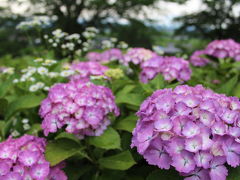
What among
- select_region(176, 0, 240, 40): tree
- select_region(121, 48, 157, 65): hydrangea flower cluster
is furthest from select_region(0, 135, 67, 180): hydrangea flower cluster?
select_region(176, 0, 240, 40): tree

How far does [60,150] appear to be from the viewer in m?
1.85

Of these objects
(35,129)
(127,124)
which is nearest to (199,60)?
(127,124)

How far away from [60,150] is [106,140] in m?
0.24

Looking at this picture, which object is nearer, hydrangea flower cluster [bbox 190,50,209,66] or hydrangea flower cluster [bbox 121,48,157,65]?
hydrangea flower cluster [bbox 121,48,157,65]

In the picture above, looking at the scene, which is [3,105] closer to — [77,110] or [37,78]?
[77,110]

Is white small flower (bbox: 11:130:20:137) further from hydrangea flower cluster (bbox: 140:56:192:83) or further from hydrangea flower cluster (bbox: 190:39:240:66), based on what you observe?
hydrangea flower cluster (bbox: 190:39:240:66)

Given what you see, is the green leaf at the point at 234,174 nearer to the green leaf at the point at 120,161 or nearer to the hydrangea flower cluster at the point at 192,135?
the hydrangea flower cluster at the point at 192,135

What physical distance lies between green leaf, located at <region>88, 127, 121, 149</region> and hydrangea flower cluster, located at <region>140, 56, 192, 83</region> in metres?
0.83

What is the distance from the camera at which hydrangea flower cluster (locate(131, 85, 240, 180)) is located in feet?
4.56

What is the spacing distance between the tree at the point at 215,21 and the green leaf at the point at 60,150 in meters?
6.62

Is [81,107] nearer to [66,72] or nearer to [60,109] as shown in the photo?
[60,109]

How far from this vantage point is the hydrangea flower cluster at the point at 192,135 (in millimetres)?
1389

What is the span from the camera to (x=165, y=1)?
956 centimetres

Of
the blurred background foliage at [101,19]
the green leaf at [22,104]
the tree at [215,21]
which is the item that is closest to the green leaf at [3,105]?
the green leaf at [22,104]
